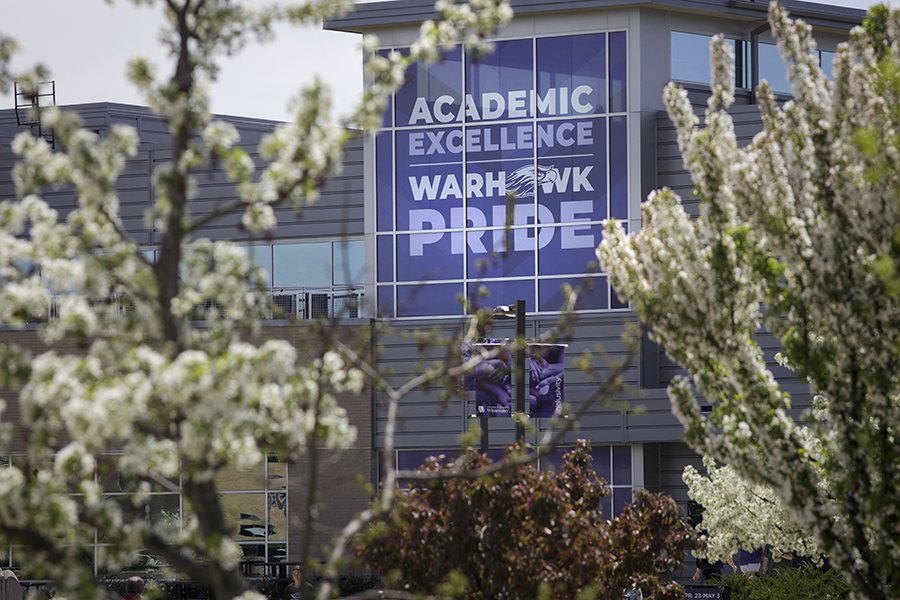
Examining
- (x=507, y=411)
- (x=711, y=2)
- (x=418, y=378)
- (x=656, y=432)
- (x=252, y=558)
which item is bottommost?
(x=252, y=558)

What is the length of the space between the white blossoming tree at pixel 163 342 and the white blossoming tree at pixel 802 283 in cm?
272

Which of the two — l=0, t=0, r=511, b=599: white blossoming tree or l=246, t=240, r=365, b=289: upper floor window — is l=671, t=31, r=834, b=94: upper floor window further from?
l=0, t=0, r=511, b=599: white blossoming tree

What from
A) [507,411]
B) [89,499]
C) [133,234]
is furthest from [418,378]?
[133,234]

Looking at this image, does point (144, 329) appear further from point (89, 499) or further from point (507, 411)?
point (507, 411)

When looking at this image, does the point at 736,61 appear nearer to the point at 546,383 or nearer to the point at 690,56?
the point at 690,56

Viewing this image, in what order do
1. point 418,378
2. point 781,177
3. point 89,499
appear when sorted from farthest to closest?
point 781,177
point 418,378
point 89,499

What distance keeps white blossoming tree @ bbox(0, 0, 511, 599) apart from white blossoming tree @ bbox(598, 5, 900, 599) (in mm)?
2723

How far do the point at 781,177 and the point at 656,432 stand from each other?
21.9 meters

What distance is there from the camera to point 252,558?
93.8ft

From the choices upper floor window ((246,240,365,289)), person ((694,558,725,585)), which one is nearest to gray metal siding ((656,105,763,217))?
upper floor window ((246,240,365,289))

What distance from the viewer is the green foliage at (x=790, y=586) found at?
1603 centimetres

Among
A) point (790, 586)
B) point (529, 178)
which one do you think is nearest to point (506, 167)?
point (529, 178)

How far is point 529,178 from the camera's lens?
27.9 metres

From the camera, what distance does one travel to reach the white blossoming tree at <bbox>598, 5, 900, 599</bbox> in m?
6.00
